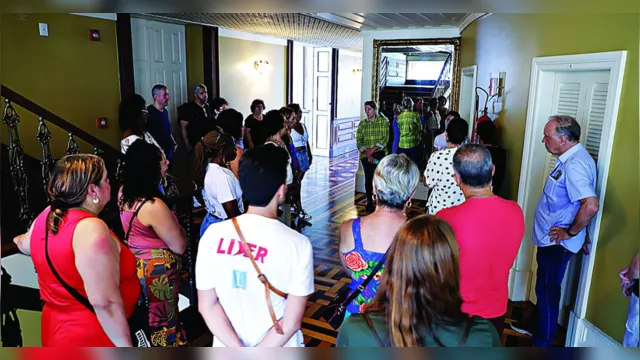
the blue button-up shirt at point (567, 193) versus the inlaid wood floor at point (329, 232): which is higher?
the blue button-up shirt at point (567, 193)

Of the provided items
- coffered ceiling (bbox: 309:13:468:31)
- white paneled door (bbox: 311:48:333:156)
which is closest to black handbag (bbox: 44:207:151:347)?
coffered ceiling (bbox: 309:13:468:31)

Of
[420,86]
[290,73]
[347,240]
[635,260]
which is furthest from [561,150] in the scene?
[290,73]

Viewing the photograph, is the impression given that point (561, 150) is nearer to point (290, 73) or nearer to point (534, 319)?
point (534, 319)

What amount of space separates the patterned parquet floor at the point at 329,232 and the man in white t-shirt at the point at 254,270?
1.34 metres

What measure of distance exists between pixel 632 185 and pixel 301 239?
174 cm

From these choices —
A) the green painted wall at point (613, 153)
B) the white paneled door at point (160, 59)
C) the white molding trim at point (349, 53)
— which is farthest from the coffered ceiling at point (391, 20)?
the white molding trim at point (349, 53)

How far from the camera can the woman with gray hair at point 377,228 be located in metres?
1.59

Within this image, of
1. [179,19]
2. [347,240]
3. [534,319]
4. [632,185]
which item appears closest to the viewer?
[347,240]

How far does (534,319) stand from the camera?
2.87m

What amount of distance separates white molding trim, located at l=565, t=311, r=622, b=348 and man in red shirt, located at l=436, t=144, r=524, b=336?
0.92 meters

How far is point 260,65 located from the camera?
7922mm

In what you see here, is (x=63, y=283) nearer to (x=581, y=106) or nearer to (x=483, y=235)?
(x=483, y=235)

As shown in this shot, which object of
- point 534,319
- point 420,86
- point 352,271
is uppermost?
point 420,86

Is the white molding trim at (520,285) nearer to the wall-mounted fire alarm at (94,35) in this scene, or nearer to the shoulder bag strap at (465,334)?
the shoulder bag strap at (465,334)
